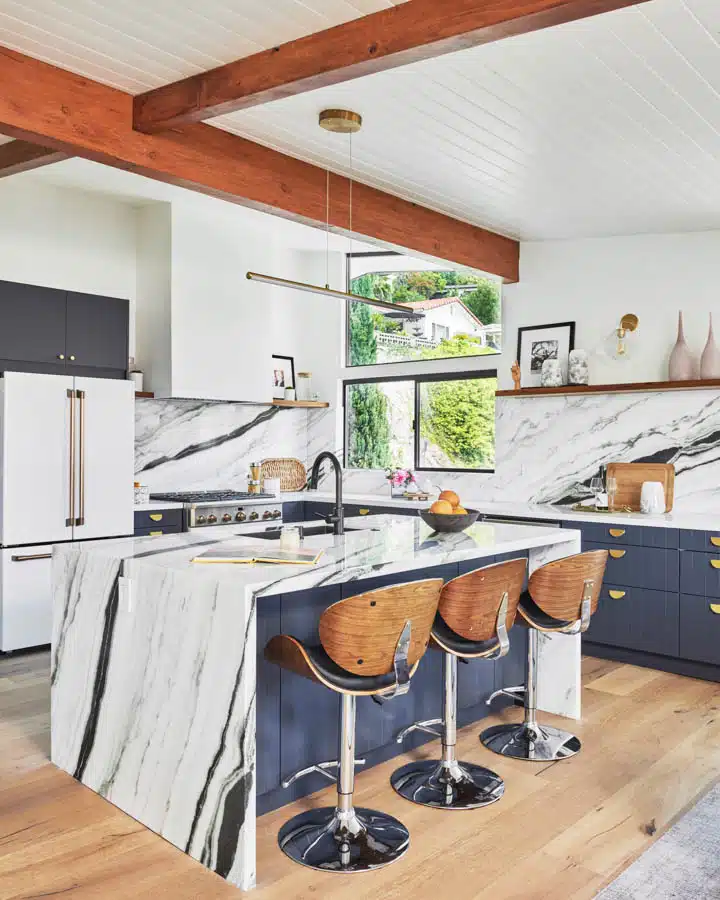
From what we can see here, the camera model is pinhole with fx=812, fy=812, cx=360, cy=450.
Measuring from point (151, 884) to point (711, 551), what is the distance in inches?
135

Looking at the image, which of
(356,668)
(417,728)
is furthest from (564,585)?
(356,668)

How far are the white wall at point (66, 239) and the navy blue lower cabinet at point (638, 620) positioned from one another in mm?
3789

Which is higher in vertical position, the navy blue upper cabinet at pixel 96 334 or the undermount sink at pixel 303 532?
the navy blue upper cabinet at pixel 96 334

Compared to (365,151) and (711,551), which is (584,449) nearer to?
(711,551)

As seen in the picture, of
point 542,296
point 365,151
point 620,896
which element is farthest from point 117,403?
point 620,896

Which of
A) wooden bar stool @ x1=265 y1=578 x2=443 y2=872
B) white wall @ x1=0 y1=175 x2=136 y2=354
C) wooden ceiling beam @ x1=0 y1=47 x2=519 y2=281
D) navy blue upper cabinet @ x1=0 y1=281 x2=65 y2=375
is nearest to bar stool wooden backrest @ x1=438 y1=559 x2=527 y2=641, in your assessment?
wooden bar stool @ x1=265 y1=578 x2=443 y2=872

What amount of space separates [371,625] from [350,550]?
0.69m

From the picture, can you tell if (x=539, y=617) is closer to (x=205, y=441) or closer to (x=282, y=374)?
(x=205, y=441)

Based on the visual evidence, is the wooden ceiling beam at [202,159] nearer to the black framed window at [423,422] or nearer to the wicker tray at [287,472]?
the black framed window at [423,422]

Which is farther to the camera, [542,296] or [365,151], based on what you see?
[542,296]

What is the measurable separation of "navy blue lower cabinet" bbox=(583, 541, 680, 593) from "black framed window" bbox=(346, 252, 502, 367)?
80.9 inches

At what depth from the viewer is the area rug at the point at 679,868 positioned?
92.8 inches

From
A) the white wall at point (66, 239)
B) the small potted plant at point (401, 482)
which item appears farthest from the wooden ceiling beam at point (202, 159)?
the white wall at point (66, 239)

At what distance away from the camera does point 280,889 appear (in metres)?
2.38
